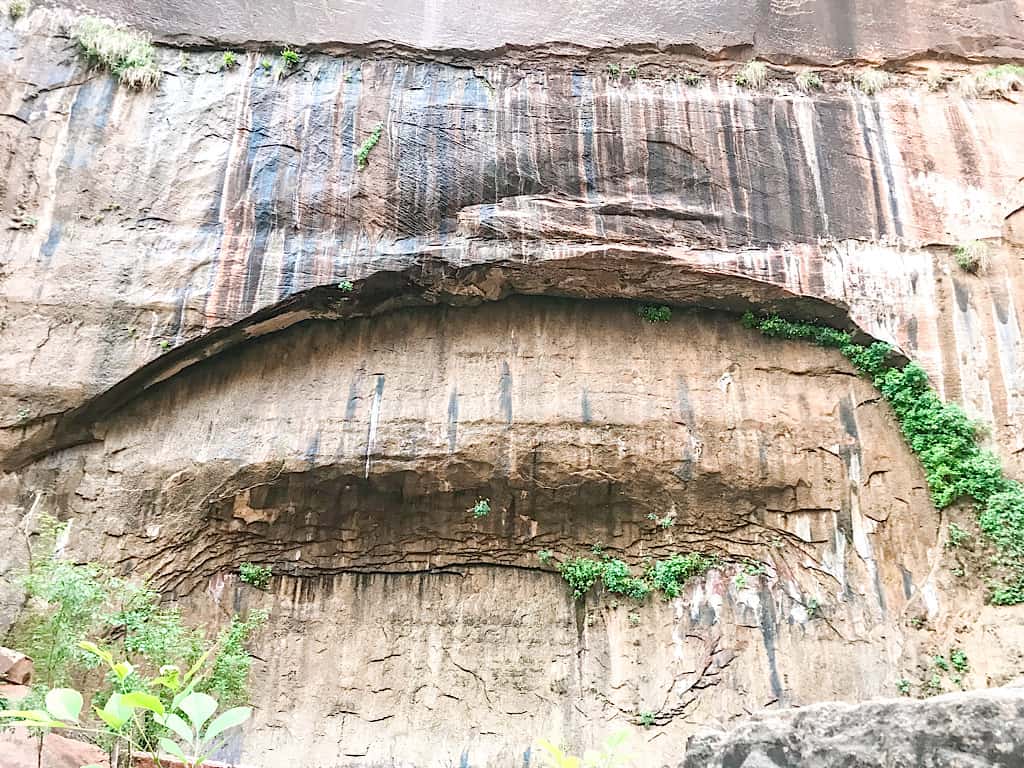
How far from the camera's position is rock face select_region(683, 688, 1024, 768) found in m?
2.73

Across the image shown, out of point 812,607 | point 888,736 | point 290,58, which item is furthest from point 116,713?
point 290,58

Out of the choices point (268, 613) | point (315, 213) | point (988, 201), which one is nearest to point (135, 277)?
point (315, 213)

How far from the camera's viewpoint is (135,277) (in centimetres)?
902

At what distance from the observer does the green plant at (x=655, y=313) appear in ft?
32.2

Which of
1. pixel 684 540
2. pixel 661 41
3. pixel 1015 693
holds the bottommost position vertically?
pixel 1015 693

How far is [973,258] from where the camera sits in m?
9.19

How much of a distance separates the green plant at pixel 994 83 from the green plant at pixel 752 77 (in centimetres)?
262

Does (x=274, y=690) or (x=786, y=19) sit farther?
(x=786, y=19)

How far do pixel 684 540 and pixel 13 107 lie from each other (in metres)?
9.89

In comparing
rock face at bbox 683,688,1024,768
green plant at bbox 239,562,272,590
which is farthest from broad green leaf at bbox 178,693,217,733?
green plant at bbox 239,562,272,590

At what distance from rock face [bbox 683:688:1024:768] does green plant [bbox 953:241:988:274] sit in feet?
25.1

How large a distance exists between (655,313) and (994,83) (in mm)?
5643

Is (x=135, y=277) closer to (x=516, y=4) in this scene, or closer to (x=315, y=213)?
(x=315, y=213)

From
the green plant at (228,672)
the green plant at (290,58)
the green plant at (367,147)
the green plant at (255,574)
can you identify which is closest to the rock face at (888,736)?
the green plant at (228,672)
